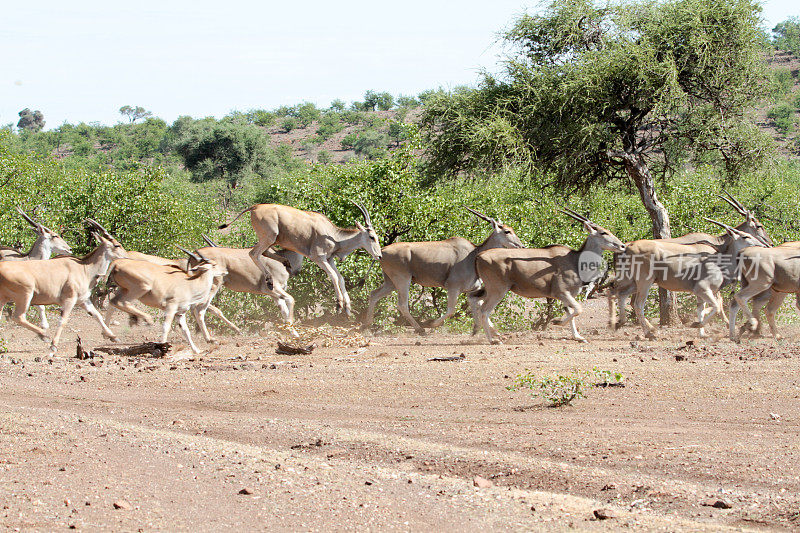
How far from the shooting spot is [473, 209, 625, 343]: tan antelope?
1620cm

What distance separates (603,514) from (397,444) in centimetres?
256

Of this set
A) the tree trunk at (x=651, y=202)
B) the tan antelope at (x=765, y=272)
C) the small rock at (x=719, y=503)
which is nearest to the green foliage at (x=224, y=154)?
the tree trunk at (x=651, y=202)

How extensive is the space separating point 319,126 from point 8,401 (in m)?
90.8

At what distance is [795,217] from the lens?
24.2m

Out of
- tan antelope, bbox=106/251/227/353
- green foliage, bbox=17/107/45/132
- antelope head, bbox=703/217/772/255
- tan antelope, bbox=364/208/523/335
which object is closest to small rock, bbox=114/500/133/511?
tan antelope, bbox=106/251/227/353

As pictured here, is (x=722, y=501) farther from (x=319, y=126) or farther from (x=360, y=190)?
(x=319, y=126)

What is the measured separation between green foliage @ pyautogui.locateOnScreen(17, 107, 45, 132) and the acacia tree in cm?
10725

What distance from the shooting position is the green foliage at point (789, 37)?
293ft

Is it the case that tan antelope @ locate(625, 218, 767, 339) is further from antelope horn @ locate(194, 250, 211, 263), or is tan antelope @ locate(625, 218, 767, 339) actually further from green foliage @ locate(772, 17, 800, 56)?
green foliage @ locate(772, 17, 800, 56)

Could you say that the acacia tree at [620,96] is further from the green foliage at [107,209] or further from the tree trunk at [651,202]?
the green foliage at [107,209]

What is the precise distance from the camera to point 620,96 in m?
19.4

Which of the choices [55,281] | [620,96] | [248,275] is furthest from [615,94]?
[55,281]

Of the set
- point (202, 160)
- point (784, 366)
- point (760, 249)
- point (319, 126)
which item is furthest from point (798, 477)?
point (319, 126)

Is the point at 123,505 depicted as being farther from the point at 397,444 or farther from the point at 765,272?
the point at 765,272
